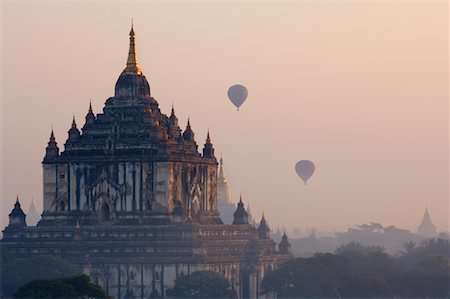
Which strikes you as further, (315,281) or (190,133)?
(190,133)

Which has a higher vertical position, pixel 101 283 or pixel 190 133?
pixel 190 133

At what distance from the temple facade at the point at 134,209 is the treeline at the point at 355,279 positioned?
4144mm

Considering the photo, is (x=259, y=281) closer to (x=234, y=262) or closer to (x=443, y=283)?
(x=234, y=262)

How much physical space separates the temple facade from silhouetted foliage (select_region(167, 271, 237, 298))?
3.69 m

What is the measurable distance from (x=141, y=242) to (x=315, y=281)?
42.5 ft

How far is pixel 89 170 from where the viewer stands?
16662 centimetres

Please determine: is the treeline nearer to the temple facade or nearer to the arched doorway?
the temple facade

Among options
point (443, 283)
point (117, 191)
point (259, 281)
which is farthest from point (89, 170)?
point (443, 283)

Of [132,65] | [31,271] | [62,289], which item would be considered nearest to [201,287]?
[31,271]

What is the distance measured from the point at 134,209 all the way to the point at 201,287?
1355cm

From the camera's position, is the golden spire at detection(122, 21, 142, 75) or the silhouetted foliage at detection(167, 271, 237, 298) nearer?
the silhouetted foliage at detection(167, 271, 237, 298)

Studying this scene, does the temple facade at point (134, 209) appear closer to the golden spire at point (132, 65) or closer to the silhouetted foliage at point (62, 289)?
the golden spire at point (132, 65)

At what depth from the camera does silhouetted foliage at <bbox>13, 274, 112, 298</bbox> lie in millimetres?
126750

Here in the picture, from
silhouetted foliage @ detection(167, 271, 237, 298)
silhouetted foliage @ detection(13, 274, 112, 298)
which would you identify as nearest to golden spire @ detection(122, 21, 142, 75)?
silhouetted foliage @ detection(167, 271, 237, 298)
